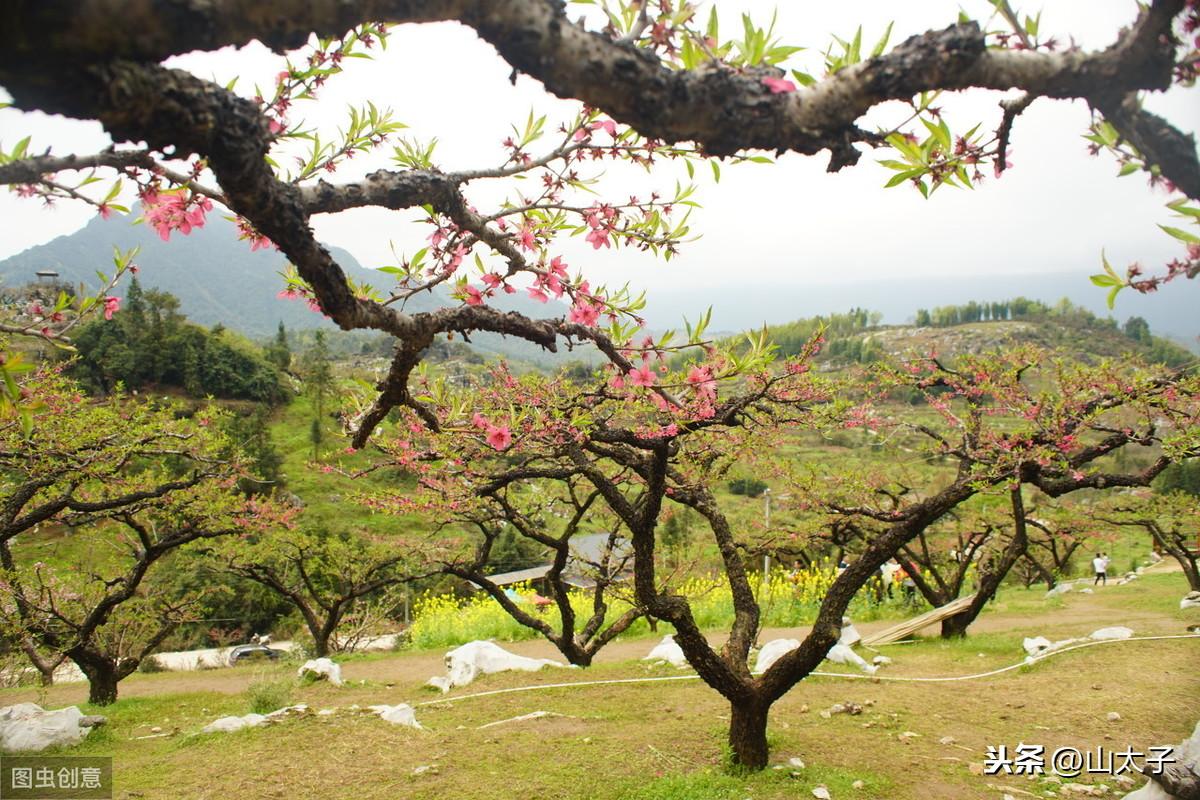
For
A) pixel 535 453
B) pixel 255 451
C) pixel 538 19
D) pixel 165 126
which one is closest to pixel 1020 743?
pixel 535 453

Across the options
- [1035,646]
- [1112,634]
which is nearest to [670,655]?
[1035,646]

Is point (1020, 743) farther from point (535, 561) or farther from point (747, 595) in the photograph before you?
point (535, 561)

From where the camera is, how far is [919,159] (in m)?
1.58

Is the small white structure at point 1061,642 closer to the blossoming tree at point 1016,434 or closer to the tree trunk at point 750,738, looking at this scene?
the blossoming tree at point 1016,434

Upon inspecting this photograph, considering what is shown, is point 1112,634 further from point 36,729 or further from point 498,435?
point 36,729

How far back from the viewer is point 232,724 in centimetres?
541

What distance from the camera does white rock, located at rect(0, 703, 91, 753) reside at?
5335 millimetres

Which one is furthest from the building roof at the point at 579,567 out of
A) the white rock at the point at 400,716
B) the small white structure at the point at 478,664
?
the white rock at the point at 400,716

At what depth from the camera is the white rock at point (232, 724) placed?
211 inches

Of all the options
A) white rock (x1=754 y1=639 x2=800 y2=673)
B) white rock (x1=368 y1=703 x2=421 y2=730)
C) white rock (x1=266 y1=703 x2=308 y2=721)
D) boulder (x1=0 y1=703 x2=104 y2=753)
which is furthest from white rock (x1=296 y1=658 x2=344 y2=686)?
white rock (x1=754 y1=639 x2=800 y2=673)

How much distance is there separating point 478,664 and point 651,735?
3.87 meters

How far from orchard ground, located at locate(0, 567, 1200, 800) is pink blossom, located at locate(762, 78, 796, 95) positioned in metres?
3.69

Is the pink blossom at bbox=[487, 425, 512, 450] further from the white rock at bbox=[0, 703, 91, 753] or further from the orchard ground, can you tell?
the white rock at bbox=[0, 703, 91, 753]

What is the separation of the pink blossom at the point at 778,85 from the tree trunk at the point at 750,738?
372 cm
